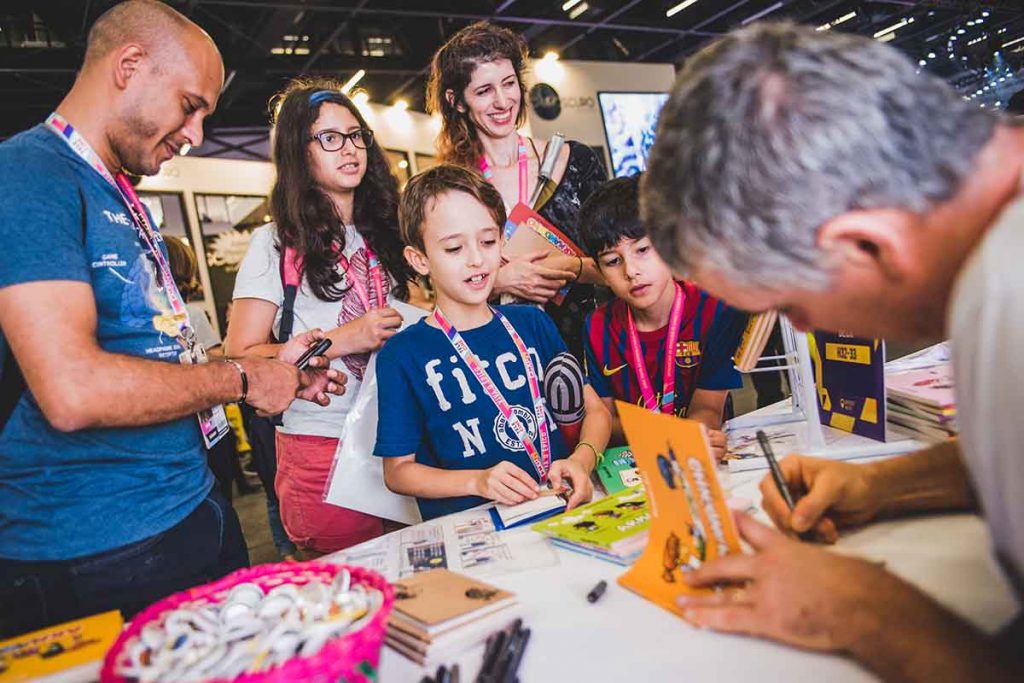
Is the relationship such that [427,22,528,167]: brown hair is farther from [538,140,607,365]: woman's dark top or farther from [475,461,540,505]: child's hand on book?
[475,461,540,505]: child's hand on book

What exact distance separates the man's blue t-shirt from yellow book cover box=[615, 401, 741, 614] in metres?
0.94

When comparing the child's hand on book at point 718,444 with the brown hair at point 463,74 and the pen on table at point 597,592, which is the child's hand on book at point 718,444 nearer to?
the pen on table at point 597,592

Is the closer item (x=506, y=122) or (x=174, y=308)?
(x=174, y=308)

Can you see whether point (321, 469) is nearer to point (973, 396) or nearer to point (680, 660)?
point (680, 660)

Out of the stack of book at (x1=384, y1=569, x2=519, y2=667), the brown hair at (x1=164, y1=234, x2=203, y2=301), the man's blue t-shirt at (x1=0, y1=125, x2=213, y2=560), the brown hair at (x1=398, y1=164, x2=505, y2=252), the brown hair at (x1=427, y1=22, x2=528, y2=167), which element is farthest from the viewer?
the brown hair at (x1=164, y1=234, x2=203, y2=301)

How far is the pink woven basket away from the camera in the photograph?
2.06 feet

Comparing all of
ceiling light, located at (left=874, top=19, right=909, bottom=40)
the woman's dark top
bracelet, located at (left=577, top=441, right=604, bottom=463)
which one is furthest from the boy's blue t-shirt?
ceiling light, located at (left=874, top=19, right=909, bottom=40)

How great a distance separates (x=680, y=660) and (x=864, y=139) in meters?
0.58

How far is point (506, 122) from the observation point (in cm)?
227

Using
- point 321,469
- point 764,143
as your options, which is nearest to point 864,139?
point 764,143

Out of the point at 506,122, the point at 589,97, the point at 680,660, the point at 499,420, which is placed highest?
the point at 589,97

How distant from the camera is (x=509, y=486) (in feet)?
4.54

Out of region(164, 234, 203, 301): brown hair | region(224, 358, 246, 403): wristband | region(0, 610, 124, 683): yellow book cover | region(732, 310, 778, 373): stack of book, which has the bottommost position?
region(0, 610, 124, 683): yellow book cover

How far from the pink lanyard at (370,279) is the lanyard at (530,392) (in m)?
0.35
